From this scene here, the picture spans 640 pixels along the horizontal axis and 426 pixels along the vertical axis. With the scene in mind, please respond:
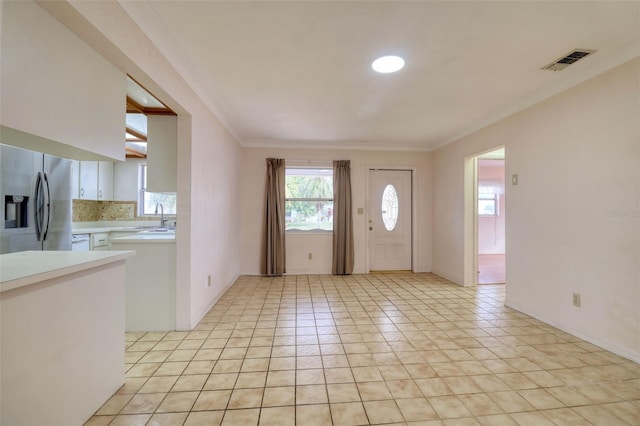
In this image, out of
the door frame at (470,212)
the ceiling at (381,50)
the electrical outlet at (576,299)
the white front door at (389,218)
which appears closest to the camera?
the ceiling at (381,50)

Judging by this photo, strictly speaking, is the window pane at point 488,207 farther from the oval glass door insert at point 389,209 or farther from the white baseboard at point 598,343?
the white baseboard at point 598,343

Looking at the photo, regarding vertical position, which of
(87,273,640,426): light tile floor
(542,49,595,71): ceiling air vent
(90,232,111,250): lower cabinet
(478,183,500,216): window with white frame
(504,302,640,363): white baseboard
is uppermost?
(542,49,595,71): ceiling air vent

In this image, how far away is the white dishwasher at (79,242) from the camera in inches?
138

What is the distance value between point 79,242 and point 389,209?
486cm

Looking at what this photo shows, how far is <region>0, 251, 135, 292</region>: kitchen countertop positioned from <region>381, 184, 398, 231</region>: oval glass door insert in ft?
13.7

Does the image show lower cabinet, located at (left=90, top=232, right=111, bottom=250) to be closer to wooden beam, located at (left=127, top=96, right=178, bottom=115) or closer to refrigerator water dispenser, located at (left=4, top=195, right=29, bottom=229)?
refrigerator water dispenser, located at (left=4, top=195, right=29, bottom=229)

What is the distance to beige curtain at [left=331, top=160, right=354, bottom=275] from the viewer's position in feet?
15.9

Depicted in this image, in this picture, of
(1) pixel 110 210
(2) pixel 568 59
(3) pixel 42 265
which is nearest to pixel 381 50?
(2) pixel 568 59

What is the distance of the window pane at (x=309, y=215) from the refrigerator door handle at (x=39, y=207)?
319 cm

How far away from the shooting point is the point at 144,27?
1724 millimetres

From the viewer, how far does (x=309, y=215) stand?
16.5 feet

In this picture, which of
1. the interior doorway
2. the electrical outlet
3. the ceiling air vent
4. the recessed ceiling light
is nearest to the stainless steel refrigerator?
the recessed ceiling light

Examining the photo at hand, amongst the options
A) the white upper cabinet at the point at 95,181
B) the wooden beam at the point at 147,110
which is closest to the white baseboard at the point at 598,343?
the wooden beam at the point at 147,110

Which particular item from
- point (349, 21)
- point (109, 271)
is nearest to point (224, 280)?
point (109, 271)
